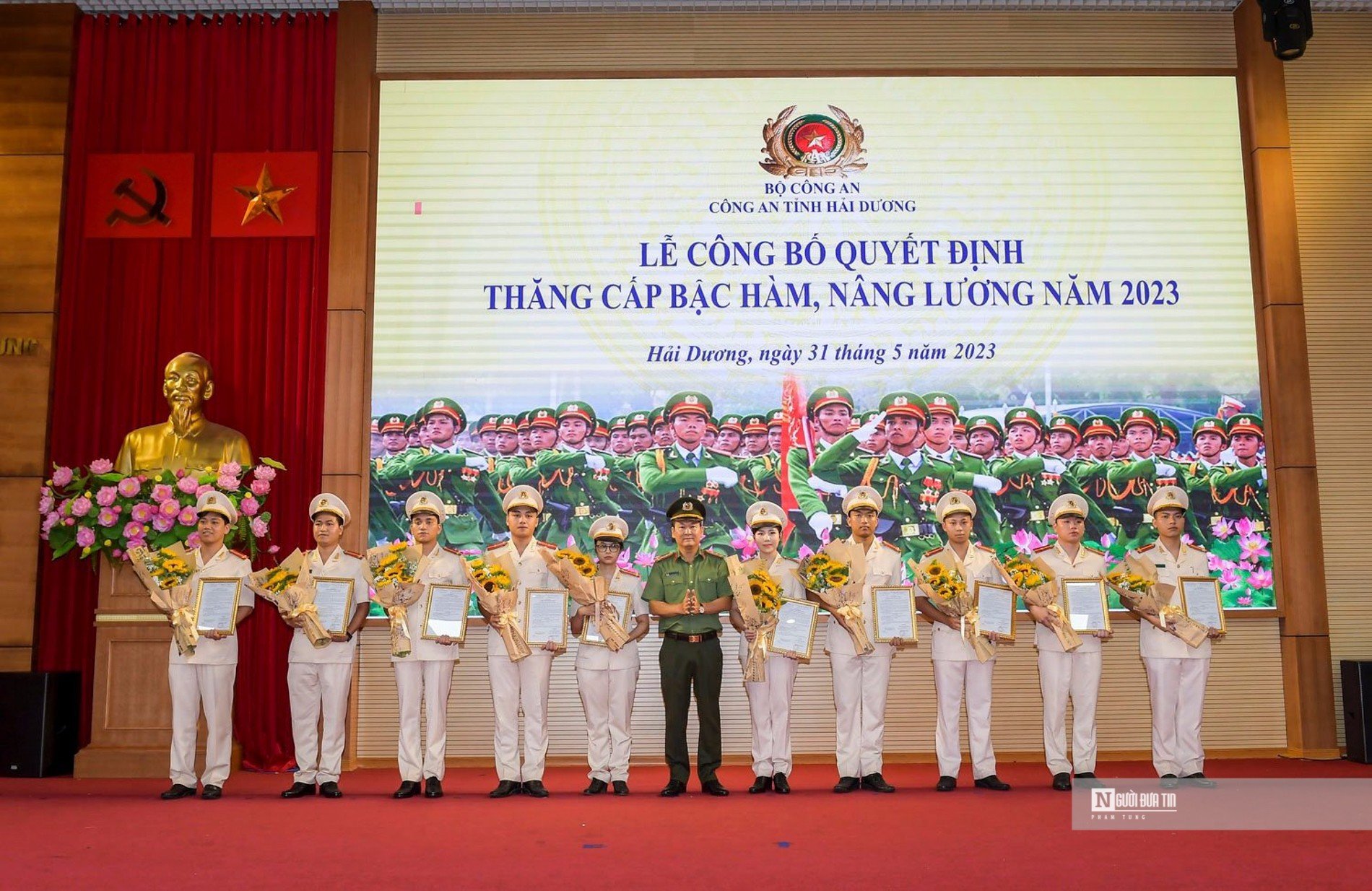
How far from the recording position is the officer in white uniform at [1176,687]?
6223 millimetres

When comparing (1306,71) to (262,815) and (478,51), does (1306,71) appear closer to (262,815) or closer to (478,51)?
(478,51)

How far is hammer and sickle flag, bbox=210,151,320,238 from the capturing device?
811cm

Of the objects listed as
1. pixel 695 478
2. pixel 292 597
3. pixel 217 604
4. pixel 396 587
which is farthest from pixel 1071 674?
pixel 217 604

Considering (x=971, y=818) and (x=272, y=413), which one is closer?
(x=971, y=818)

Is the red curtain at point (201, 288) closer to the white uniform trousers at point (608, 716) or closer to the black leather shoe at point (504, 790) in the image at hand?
the black leather shoe at point (504, 790)

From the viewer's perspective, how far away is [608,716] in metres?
6.32

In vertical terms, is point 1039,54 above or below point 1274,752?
above

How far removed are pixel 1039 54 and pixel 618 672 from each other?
5546mm

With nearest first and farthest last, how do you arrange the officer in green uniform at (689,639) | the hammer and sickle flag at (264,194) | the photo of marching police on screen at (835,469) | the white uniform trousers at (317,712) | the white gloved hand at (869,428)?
the officer in green uniform at (689,639) → the white uniform trousers at (317,712) → the photo of marching police on screen at (835,469) → the white gloved hand at (869,428) → the hammer and sickle flag at (264,194)

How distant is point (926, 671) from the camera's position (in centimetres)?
766

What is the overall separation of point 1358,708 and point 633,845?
5.29 meters

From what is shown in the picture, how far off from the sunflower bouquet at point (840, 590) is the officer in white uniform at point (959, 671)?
0.39 metres

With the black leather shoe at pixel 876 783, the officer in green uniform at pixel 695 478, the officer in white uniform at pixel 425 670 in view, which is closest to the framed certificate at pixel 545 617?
the officer in white uniform at pixel 425 670

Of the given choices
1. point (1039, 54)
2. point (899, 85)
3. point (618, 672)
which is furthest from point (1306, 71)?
point (618, 672)
